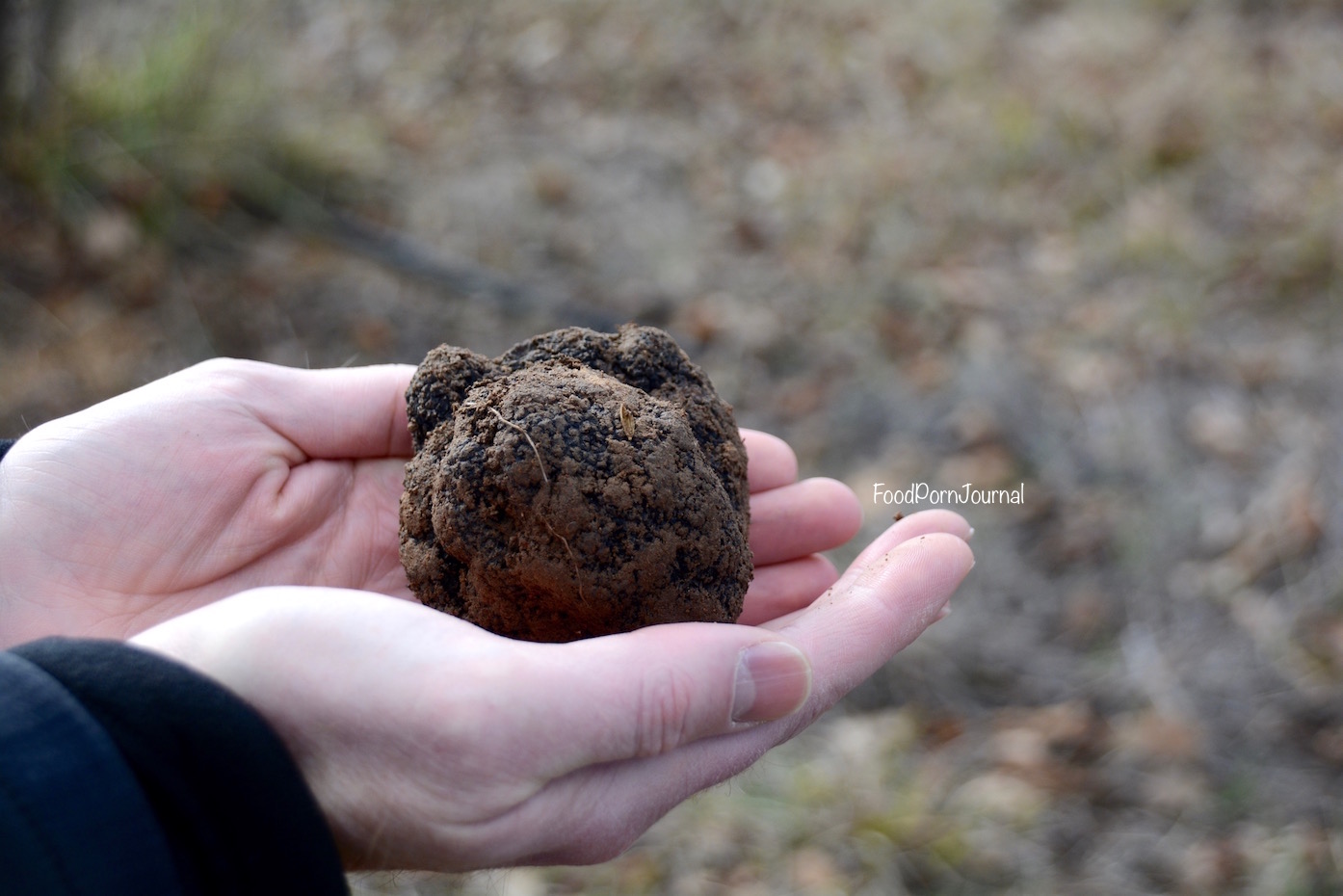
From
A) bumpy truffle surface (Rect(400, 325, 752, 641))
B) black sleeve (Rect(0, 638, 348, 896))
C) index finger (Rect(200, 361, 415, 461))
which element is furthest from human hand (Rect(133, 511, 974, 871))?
index finger (Rect(200, 361, 415, 461))

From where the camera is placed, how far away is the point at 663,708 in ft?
5.66

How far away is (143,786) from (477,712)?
494mm

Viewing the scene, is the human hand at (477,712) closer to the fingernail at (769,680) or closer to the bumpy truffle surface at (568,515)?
the fingernail at (769,680)

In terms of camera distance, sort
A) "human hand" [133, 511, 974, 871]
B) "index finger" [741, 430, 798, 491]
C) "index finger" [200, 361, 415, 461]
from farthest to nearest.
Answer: "index finger" [741, 430, 798, 491], "index finger" [200, 361, 415, 461], "human hand" [133, 511, 974, 871]

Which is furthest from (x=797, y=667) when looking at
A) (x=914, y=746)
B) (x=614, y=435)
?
(x=914, y=746)

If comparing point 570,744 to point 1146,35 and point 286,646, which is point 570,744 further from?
point 1146,35

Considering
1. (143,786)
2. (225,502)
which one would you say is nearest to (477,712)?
(143,786)

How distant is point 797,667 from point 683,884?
5.35 ft

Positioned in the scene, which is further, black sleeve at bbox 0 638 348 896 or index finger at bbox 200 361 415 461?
index finger at bbox 200 361 415 461

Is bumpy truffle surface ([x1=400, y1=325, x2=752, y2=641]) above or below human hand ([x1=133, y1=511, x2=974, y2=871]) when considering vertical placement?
above

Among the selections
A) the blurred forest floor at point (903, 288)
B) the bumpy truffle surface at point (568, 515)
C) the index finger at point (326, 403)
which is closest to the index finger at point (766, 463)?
the bumpy truffle surface at point (568, 515)

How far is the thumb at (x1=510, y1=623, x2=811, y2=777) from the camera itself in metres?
1.67

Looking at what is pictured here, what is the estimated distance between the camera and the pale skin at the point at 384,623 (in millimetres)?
1655

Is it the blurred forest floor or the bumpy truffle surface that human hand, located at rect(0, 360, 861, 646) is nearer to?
the bumpy truffle surface
